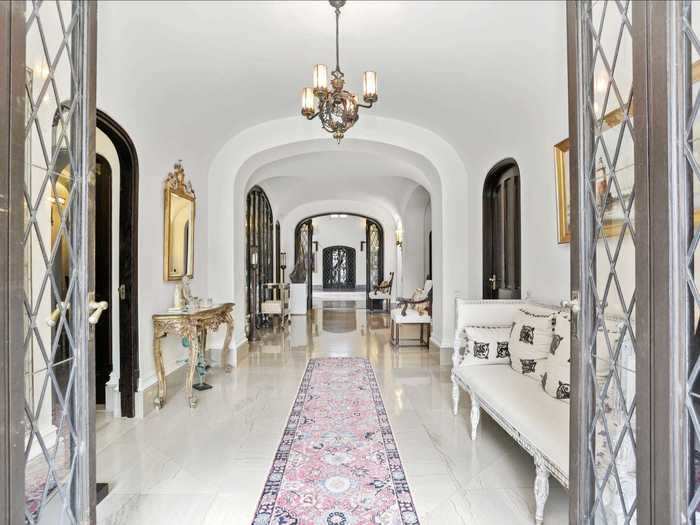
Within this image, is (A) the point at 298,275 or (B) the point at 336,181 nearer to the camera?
(B) the point at 336,181

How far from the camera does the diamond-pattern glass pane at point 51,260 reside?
1210 millimetres

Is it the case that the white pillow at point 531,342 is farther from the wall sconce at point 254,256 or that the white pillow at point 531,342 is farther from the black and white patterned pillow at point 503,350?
the wall sconce at point 254,256

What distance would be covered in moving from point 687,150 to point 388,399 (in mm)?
3173

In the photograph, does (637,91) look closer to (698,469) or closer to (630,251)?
(630,251)

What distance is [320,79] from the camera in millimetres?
2561

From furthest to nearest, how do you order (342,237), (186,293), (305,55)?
(342,237) < (186,293) < (305,55)

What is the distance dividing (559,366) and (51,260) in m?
2.55

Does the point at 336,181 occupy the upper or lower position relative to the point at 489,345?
upper

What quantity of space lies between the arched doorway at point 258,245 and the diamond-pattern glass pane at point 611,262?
18.4 feet

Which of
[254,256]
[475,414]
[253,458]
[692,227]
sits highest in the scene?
[254,256]

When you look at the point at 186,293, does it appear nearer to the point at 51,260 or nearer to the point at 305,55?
the point at 305,55

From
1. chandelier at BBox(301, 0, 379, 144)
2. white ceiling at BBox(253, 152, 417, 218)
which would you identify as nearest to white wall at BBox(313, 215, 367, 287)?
white ceiling at BBox(253, 152, 417, 218)

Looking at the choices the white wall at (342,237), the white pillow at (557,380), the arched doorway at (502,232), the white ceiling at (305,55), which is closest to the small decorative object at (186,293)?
the white ceiling at (305,55)

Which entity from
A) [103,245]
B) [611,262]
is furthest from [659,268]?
[103,245]
